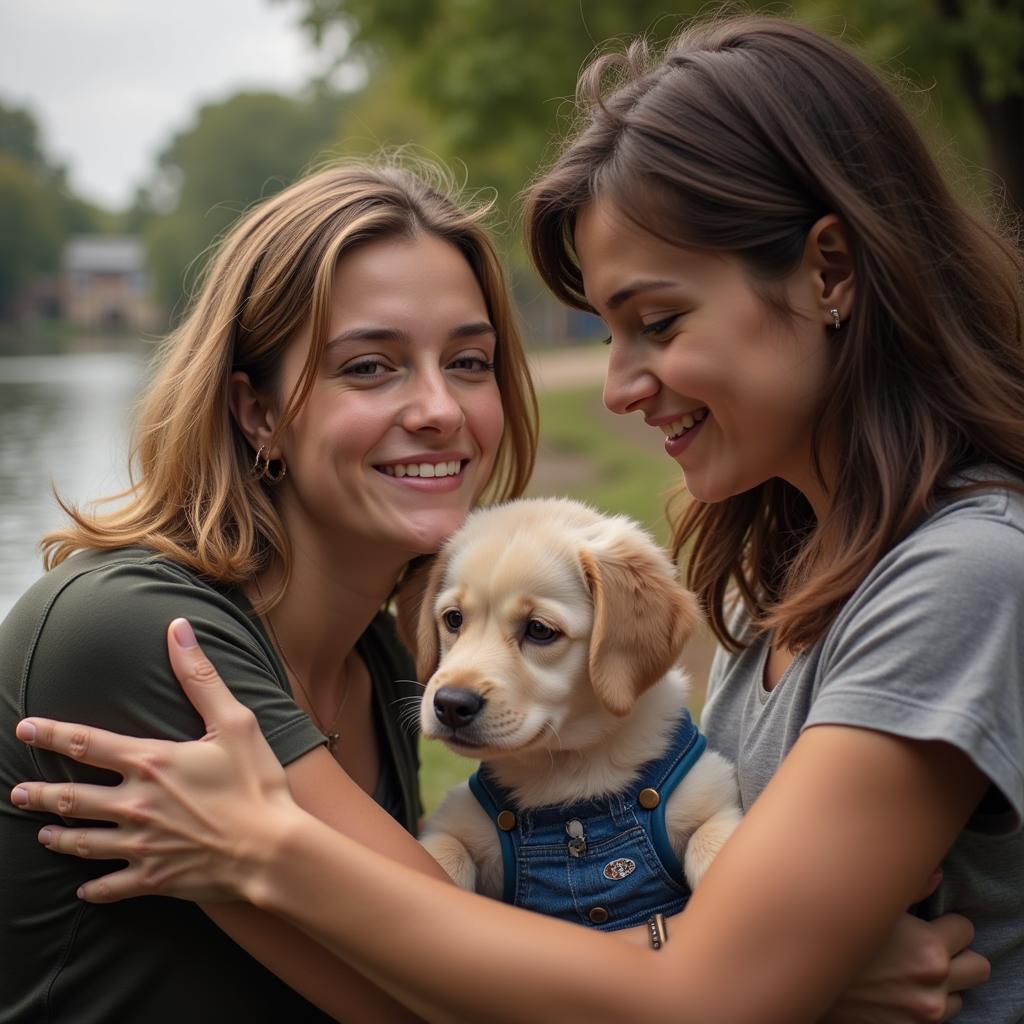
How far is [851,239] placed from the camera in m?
2.62

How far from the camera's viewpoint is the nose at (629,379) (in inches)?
111

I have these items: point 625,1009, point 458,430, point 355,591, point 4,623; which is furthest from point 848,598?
point 4,623

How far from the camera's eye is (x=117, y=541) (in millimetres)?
2971

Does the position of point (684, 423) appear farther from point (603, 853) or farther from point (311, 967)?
point (311, 967)

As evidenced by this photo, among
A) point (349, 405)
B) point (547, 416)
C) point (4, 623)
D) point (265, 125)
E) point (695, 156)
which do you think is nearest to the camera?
point (695, 156)

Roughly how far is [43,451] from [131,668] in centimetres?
759

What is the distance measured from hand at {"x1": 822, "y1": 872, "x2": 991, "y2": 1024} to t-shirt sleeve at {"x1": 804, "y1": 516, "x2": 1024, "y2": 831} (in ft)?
0.93

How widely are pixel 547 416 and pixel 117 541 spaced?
25457 millimetres

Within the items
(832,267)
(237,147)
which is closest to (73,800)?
(832,267)

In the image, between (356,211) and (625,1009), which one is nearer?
(625,1009)

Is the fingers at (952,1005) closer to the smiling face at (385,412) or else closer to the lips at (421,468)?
the smiling face at (385,412)

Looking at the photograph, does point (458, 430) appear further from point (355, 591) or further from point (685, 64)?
point (685, 64)

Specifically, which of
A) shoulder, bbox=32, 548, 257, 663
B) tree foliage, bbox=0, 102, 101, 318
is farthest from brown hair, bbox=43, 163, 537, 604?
tree foliage, bbox=0, 102, 101, 318

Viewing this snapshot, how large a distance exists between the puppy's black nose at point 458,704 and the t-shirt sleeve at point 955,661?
0.88 m
